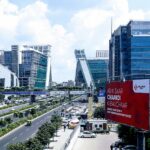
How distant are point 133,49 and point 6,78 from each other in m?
69.0

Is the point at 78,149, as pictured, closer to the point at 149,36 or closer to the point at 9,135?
the point at 9,135

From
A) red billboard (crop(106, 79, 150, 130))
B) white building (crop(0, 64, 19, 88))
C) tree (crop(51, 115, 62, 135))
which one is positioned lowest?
tree (crop(51, 115, 62, 135))

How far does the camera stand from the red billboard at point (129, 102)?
945 inches

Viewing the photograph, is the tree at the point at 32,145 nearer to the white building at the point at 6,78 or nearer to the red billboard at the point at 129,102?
the red billboard at the point at 129,102

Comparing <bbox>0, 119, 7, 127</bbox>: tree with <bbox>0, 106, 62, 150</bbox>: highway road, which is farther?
<bbox>0, 119, 7, 127</bbox>: tree

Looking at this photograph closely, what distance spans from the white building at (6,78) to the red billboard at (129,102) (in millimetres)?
133080

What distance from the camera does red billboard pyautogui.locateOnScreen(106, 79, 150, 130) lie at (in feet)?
78.8

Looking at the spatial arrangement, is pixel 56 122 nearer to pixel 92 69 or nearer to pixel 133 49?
pixel 133 49

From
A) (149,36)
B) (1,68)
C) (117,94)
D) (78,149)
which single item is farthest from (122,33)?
(117,94)

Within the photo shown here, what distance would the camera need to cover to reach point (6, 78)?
168m

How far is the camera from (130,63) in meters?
109

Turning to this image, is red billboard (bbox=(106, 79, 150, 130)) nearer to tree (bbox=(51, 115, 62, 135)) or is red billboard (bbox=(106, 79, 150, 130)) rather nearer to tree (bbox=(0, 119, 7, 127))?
tree (bbox=(51, 115, 62, 135))

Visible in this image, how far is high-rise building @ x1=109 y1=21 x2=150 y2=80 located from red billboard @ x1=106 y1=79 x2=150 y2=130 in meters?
77.0

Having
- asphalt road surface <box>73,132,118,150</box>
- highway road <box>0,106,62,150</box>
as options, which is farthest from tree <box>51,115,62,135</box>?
asphalt road surface <box>73,132,118,150</box>
